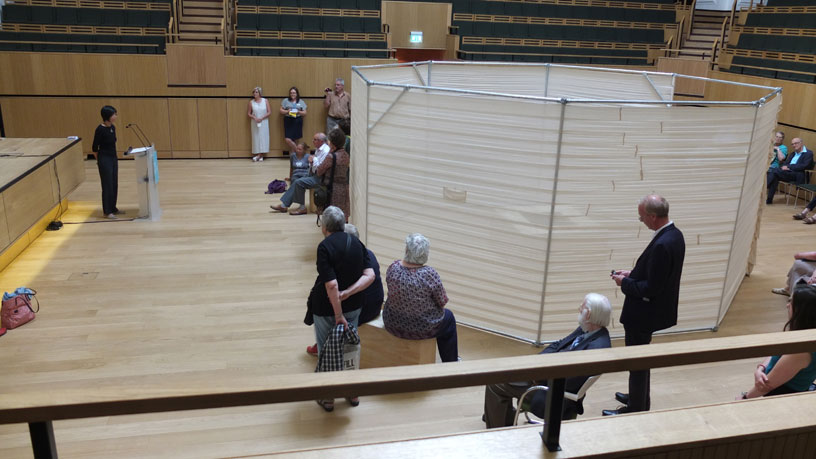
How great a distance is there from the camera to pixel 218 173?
1129 centimetres

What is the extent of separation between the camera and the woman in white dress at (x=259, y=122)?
12.1 metres

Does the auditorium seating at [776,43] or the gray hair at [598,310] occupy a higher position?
the auditorium seating at [776,43]

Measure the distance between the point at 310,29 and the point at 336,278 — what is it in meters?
10.3

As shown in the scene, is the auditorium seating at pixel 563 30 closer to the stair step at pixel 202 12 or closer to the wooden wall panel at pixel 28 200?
the stair step at pixel 202 12

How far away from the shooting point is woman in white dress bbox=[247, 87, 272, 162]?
39.6 ft

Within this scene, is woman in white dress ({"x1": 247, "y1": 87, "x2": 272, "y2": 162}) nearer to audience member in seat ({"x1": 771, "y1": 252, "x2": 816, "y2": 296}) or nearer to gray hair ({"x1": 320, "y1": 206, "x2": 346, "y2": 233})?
gray hair ({"x1": 320, "y1": 206, "x2": 346, "y2": 233})

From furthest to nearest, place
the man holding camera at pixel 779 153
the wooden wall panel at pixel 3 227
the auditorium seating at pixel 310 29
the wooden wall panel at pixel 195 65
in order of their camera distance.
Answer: the auditorium seating at pixel 310 29 → the wooden wall panel at pixel 195 65 → the man holding camera at pixel 779 153 → the wooden wall panel at pixel 3 227

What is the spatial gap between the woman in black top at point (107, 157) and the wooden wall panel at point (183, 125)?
3566mm

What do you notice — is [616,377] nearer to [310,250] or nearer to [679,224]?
[679,224]

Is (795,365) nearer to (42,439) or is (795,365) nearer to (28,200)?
(42,439)

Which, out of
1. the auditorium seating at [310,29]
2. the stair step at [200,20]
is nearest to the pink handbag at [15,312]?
the auditorium seating at [310,29]

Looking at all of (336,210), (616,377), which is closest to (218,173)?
(336,210)

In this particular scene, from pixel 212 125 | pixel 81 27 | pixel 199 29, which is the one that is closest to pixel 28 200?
pixel 212 125

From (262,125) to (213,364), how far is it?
7.79m
